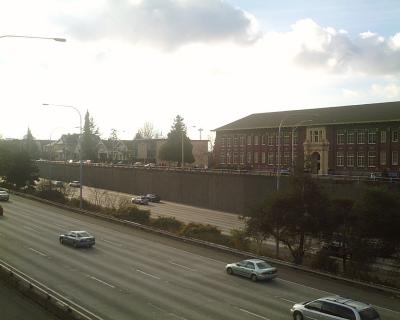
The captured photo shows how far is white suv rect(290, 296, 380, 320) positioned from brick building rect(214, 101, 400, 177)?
43.0 meters

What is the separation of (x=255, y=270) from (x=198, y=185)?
144 ft

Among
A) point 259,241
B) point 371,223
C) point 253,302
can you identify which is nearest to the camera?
point 253,302

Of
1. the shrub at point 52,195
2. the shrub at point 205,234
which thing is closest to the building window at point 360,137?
the shrub at point 205,234

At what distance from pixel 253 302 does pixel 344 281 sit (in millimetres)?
6933

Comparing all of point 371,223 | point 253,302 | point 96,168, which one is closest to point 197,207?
point 96,168

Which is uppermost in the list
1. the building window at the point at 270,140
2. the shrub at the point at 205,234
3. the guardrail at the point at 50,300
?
the building window at the point at 270,140

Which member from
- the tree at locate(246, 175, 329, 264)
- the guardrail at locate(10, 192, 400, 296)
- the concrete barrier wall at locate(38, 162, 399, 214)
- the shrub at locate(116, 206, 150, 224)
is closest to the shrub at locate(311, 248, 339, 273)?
the tree at locate(246, 175, 329, 264)

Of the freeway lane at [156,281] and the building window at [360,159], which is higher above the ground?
the building window at [360,159]

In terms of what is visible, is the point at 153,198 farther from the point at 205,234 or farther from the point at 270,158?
the point at 205,234

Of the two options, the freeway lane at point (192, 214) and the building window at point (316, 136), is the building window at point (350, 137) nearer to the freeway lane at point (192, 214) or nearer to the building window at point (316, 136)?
the building window at point (316, 136)

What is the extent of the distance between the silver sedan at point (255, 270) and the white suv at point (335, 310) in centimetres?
730

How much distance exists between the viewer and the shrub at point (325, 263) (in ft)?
97.3

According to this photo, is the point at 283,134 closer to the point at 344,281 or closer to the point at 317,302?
the point at 344,281

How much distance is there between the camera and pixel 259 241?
110ft
